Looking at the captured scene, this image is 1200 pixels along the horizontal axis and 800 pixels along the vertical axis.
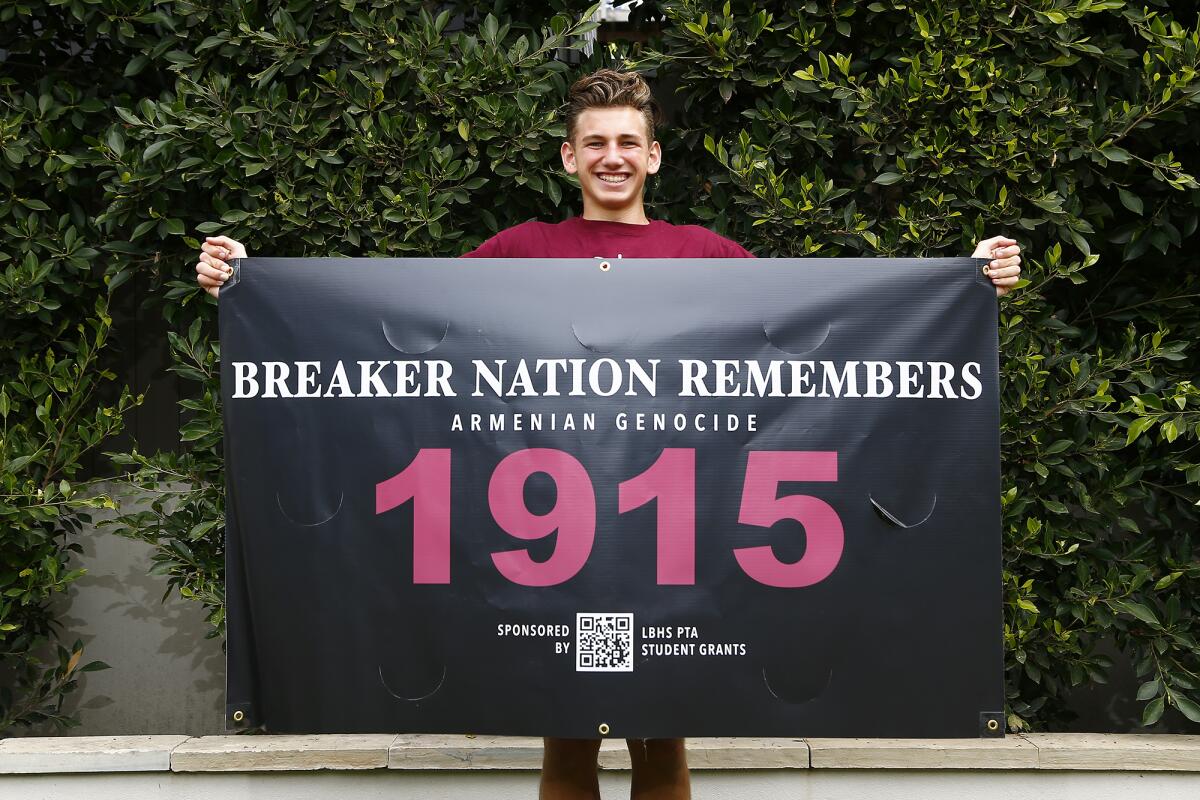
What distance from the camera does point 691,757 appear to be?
3.23m

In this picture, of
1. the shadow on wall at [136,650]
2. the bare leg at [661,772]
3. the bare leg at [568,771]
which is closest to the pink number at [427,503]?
the bare leg at [568,771]

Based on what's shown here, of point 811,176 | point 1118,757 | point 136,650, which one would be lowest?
point 1118,757

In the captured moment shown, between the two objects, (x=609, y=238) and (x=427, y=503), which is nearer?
(x=427, y=503)

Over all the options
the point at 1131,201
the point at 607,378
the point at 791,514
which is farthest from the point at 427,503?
the point at 1131,201

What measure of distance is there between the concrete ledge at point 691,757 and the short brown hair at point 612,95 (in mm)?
1776

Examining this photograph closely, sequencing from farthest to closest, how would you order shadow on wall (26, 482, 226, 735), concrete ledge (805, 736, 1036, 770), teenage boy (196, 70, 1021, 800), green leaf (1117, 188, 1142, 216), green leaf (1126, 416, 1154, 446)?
shadow on wall (26, 482, 226, 735) < green leaf (1117, 188, 1142, 216) < concrete ledge (805, 736, 1036, 770) < green leaf (1126, 416, 1154, 446) < teenage boy (196, 70, 1021, 800)

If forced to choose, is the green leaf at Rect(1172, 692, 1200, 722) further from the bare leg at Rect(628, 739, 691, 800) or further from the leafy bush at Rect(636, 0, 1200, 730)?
the bare leg at Rect(628, 739, 691, 800)

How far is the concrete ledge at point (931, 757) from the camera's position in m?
3.24

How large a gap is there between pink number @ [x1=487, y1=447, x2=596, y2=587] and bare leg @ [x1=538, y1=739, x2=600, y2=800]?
419 millimetres

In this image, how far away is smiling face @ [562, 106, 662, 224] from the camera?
2584 millimetres

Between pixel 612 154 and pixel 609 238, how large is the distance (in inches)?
7.6

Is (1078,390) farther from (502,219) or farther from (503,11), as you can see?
(503,11)

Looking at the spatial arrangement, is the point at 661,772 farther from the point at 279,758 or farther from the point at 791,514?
the point at 279,758

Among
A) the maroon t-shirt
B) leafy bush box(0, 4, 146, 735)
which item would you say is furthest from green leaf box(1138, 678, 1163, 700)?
leafy bush box(0, 4, 146, 735)
